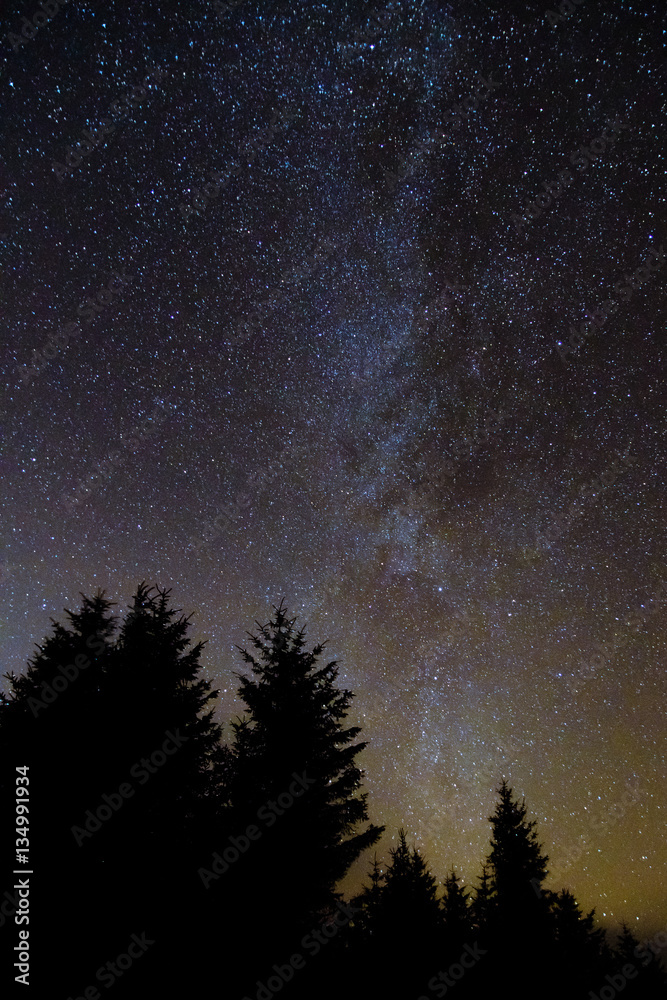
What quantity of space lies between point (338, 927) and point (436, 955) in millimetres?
4712

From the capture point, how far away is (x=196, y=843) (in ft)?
24.8

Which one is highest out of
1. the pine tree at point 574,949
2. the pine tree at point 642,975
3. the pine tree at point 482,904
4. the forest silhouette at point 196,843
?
the forest silhouette at point 196,843

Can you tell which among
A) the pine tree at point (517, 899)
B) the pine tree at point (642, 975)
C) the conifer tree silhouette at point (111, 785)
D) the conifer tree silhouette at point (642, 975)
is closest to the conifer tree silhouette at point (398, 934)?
the pine tree at point (517, 899)

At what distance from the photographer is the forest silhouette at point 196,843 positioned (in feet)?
21.3

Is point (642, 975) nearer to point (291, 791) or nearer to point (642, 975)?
point (642, 975)

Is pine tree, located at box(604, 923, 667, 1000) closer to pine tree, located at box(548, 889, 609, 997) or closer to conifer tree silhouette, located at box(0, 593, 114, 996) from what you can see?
pine tree, located at box(548, 889, 609, 997)

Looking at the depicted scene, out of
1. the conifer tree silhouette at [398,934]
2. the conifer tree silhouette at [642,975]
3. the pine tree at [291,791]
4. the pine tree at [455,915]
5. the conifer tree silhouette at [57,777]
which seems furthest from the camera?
the conifer tree silhouette at [642,975]

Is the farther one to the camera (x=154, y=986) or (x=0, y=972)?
(x=154, y=986)

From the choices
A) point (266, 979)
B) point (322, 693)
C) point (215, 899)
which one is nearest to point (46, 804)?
point (215, 899)

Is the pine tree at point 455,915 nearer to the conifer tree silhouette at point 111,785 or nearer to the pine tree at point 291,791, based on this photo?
the pine tree at point 291,791

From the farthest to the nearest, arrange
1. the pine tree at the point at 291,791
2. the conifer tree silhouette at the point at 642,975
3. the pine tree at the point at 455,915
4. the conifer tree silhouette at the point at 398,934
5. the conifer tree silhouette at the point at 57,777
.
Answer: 1. the conifer tree silhouette at the point at 642,975
2. the pine tree at the point at 455,915
3. the conifer tree silhouette at the point at 398,934
4. the pine tree at the point at 291,791
5. the conifer tree silhouette at the point at 57,777

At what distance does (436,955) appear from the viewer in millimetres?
11203

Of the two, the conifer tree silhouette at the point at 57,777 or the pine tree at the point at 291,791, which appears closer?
the conifer tree silhouette at the point at 57,777

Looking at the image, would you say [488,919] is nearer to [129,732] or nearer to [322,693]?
[322,693]
